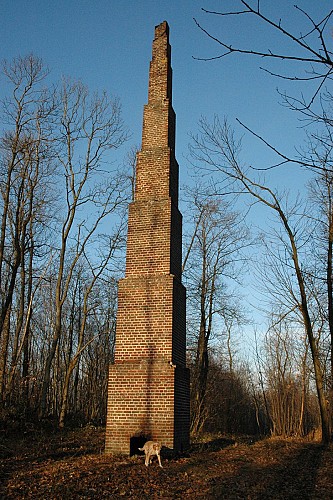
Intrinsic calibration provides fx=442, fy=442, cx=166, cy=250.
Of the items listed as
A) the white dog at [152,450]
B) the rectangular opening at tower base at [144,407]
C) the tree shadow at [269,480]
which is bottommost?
the tree shadow at [269,480]

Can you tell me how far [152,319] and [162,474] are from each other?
3.91m

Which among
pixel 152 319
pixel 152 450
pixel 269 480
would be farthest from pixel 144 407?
pixel 269 480

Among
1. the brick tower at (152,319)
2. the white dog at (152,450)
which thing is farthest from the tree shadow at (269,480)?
the brick tower at (152,319)

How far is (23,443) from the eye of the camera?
1253cm

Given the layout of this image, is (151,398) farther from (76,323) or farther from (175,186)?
(76,323)

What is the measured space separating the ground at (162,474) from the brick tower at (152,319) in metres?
0.79

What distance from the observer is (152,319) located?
1155 cm

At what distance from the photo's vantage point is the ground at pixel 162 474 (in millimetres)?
7121

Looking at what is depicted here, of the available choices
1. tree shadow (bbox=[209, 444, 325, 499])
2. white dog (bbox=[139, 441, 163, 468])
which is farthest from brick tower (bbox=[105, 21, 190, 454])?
tree shadow (bbox=[209, 444, 325, 499])

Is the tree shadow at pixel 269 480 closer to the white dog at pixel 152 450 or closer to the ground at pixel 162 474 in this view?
the ground at pixel 162 474

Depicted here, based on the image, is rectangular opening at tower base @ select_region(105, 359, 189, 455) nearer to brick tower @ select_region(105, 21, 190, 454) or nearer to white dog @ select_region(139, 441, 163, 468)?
brick tower @ select_region(105, 21, 190, 454)

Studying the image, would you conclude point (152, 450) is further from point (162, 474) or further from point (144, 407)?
point (144, 407)

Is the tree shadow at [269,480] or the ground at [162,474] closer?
the ground at [162,474]

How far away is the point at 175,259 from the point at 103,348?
877 inches
